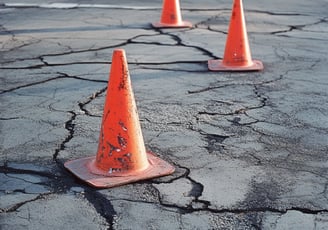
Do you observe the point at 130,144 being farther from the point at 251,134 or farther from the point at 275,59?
the point at 275,59

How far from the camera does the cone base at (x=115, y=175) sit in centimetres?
Answer: 385

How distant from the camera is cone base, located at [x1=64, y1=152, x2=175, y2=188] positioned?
152 inches

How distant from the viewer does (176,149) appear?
447 centimetres

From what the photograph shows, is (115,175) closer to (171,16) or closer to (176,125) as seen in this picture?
(176,125)

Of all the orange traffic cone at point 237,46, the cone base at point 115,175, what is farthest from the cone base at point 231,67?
the cone base at point 115,175

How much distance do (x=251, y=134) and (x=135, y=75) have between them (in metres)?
1.93

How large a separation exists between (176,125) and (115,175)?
1.11 meters

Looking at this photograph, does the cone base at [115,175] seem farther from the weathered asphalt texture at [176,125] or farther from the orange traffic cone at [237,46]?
the orange traffic cone at [237,46]

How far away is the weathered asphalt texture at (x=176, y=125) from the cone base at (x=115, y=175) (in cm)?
5

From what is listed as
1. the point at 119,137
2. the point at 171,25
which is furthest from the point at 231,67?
the point at 119,137

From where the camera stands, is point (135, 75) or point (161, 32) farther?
point (161, 32)

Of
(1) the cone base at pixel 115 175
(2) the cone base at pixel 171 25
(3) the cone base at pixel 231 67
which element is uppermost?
(2) the cone base at pixel 171 25

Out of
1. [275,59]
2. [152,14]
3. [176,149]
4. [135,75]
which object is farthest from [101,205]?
[152,14]

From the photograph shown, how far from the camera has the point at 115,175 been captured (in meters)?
3.95
